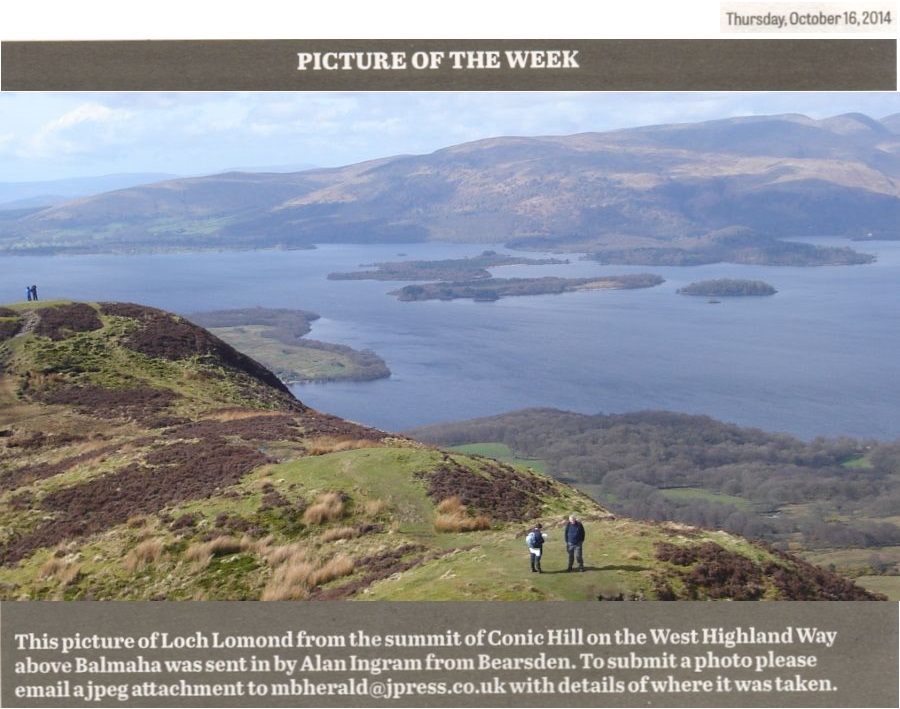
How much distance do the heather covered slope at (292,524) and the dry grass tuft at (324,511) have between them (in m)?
0.03

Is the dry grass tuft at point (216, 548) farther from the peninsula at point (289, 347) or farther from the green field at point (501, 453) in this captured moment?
the peninsula at point (289, 347)

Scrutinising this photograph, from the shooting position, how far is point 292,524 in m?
18.5

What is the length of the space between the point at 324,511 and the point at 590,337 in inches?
5094

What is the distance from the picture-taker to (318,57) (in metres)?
14.2

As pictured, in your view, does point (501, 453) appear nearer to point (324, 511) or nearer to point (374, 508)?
point (374, 508)

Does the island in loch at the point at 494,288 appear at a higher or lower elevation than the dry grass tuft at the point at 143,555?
higher

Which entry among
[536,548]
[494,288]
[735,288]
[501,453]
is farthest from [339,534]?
[494,288]

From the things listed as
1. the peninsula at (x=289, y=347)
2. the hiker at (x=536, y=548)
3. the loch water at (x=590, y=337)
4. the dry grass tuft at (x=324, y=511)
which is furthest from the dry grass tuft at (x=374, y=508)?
the peninsula at (x=289, y=347)

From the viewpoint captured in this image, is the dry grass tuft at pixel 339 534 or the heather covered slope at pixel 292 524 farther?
the dry grass tuft at pixel 339 534

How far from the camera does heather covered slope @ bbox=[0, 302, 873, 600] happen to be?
14844 millimetres

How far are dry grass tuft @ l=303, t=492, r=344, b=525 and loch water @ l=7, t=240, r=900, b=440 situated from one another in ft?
263

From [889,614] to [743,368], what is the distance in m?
116

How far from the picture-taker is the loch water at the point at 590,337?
108m

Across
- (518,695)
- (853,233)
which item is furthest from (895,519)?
(853,233)
